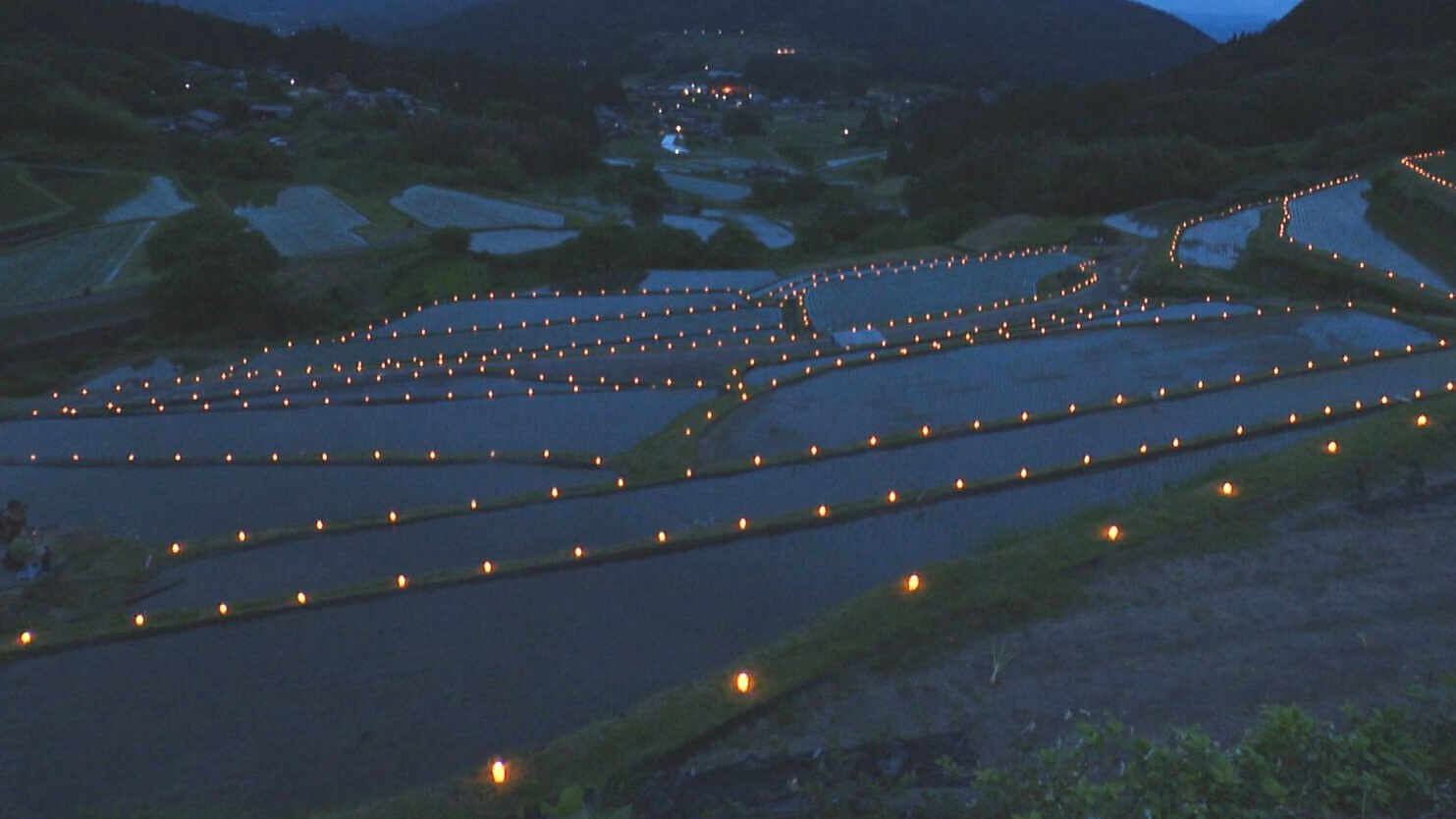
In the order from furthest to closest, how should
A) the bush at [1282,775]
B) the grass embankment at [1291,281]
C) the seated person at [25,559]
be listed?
the grass embankment at [1291,281] → the seated person at [25,559] → the bush at [1282,775]

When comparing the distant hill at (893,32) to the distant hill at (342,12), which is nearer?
the distant hill at (893,32)

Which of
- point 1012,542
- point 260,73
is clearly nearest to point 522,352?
point 1012,542

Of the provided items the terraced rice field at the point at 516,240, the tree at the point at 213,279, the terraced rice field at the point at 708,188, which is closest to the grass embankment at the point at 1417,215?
the terraced rice field at the point at 516,240

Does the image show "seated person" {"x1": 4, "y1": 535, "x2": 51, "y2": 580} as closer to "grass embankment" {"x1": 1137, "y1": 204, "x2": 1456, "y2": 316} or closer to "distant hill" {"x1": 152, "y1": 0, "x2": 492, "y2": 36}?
"grass embankment" {"x1": 1137, "y1": 204, "x2": 1456, "y2": 316}

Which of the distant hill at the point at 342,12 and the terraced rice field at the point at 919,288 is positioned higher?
the distant hill at the point at 342,12

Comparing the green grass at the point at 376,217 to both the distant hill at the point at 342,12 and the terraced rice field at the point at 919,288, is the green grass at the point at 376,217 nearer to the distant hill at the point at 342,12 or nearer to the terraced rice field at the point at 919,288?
the terraced rice field at the point at 919,288

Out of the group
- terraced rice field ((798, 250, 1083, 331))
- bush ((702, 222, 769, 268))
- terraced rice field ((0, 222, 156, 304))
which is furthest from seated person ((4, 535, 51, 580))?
bush ((702, 222, 769, 268))
